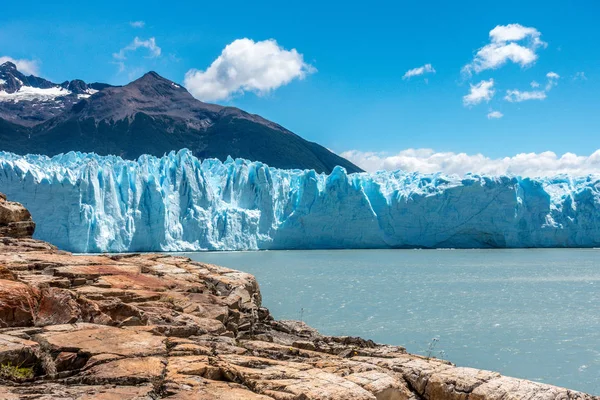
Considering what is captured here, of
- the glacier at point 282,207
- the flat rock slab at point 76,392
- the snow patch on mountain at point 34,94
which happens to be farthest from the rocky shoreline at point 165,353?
the snow patch on mountain at point 34,94

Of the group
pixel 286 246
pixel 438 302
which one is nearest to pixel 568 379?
pixel 438 302

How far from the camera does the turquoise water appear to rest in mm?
10289

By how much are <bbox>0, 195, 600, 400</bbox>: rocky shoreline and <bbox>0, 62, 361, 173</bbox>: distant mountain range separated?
89.3 metres

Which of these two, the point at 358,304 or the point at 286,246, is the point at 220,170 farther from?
the point at 358,304

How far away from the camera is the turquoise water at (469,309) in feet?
33.8

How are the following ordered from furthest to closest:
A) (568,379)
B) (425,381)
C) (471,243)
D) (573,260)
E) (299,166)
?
(299,166) → (471,243) → (573,260) → (568,379) → (425,381)

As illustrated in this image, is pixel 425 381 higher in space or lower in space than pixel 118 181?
lower

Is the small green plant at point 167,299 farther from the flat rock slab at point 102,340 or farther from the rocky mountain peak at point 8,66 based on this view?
the rocky mountain peak at point 8,66

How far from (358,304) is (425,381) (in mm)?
11908

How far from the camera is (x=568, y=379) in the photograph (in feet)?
29.0

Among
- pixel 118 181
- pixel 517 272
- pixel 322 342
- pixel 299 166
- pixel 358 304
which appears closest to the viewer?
pixel 322 342

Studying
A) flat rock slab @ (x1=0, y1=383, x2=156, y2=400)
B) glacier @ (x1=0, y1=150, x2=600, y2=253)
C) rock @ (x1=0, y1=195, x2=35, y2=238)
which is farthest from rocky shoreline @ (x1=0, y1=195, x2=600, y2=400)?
glacier @ (x1=0, y1=150, x2=600, y2=253)

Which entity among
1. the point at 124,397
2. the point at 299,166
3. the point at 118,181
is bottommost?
the point at 124,397

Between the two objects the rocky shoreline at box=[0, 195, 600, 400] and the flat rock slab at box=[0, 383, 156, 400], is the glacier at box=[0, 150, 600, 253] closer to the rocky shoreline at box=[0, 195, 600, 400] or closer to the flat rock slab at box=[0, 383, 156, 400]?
the rocky shoreline at box=[0, 195, 600, 400]
